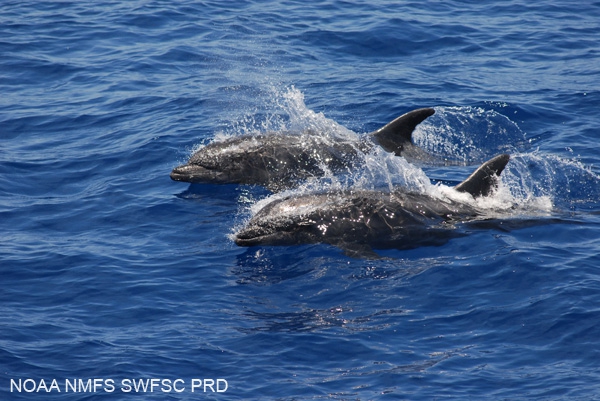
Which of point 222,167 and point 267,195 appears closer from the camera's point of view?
point 267,195

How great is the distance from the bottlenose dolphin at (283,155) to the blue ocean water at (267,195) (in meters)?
0.39

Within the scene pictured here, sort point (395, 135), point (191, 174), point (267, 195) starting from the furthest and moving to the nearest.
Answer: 1. point (395, 135)
2. point (191, 174)
3. point (267, 195)

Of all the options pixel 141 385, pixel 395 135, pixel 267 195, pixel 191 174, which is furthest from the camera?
pixel 395 135

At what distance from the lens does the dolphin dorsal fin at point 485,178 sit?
1570 centimetres

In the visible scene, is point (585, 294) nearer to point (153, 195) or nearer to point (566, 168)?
point (566, 168)

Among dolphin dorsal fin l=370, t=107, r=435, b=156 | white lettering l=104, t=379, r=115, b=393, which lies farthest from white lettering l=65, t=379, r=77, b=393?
dolphin dorsal fin l=370, t=107, r=435, b=156

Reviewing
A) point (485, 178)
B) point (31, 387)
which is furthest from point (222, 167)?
point (31, 387)

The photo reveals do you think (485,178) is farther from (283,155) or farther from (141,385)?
(141,385)

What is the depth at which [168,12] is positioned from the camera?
101ft

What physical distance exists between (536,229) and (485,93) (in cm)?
834

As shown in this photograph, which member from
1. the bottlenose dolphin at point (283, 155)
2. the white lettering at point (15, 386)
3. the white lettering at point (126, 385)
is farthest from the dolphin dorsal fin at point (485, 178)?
the white lettering at point (15, 386)

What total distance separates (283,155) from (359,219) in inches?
170

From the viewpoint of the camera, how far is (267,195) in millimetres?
18016

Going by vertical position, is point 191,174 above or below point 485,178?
below
